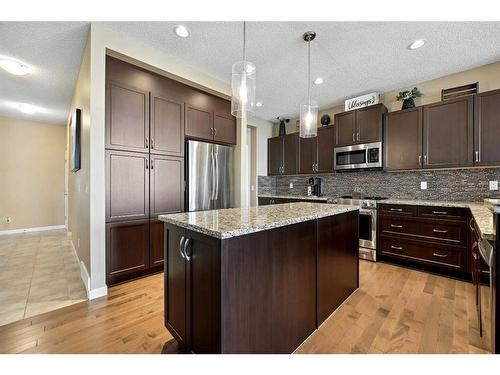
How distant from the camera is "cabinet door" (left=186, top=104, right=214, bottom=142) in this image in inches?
123

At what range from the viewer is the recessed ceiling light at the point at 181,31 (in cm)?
218

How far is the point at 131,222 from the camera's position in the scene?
2549 millimetres

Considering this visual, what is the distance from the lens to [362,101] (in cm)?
374

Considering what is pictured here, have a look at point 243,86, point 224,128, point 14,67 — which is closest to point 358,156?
point 224,128

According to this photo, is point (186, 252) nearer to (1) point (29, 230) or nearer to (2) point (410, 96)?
(2) point (410, 96)

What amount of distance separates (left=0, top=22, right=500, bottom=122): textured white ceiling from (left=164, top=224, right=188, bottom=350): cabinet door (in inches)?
79.0

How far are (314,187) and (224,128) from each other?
217cm

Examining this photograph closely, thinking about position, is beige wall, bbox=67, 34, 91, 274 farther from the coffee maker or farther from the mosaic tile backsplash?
the mosaic tile backsplash

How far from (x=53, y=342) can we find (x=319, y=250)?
196 centimetres

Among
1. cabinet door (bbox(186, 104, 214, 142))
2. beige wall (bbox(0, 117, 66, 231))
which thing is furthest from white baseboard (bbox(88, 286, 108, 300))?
beige wall (bbox(0, 117, 66, 231))
